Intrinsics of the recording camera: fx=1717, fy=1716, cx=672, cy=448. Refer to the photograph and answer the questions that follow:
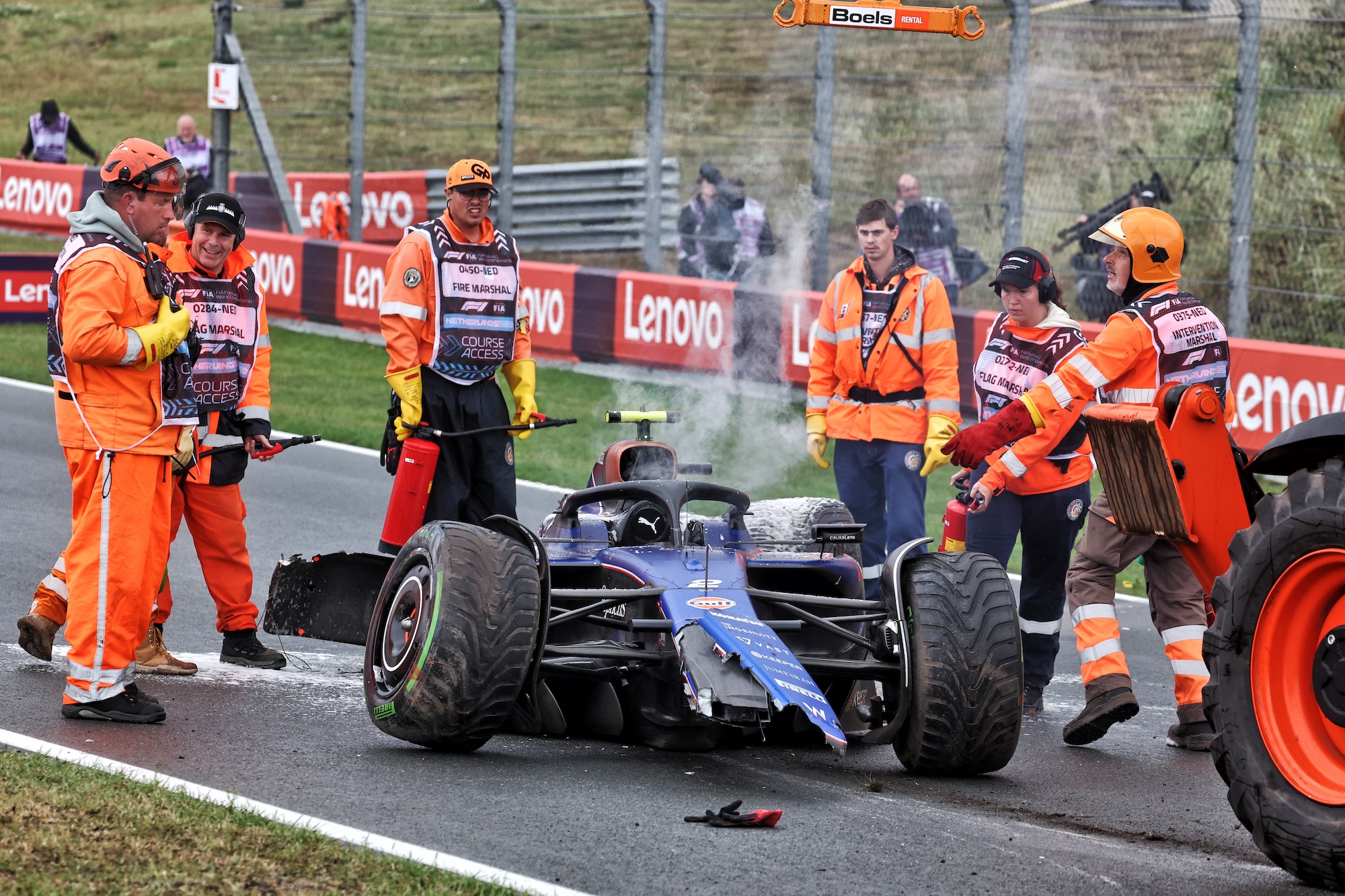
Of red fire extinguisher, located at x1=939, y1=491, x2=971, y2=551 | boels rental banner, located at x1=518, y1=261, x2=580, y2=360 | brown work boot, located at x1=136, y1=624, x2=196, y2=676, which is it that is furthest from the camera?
boels rental banner, located at x1=518, y1=261, x2=580, y2=360

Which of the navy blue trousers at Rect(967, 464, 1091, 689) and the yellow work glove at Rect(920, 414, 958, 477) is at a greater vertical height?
the yellow work glove at Rect(920, 414, 958, 477)

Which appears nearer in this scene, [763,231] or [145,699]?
[145,699]

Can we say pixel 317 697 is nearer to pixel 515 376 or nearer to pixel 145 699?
pixel 145 699

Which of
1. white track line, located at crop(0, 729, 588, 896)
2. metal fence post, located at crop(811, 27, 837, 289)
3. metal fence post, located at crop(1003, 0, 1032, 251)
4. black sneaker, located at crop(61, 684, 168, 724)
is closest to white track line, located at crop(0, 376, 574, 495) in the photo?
metal fence post, located at crop(811, 27, 837, 289)

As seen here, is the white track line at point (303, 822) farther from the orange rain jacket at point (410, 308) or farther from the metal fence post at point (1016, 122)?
the metal fence post at point (1016, 122)

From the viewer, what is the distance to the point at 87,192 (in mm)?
22625

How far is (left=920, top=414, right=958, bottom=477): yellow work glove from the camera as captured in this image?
28.9 feet

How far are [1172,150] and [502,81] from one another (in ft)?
23.8

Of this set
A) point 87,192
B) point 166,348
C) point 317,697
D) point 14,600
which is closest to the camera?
point 166,348

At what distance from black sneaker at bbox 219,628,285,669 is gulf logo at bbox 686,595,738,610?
2.53 m

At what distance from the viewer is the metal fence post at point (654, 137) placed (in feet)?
55.0

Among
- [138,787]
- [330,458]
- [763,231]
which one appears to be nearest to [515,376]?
[138,787]

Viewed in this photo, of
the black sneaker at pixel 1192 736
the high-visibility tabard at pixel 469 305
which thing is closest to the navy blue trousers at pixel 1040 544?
the black sneaker at pixel 1192 736

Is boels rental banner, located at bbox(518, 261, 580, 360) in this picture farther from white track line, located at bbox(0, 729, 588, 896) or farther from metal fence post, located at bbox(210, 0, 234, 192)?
white track line, located at bbox(0, 729, 588, 896)
